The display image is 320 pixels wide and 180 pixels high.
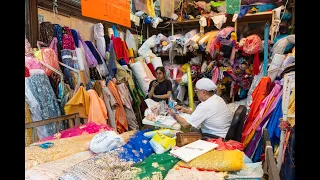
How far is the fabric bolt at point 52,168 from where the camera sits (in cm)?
162

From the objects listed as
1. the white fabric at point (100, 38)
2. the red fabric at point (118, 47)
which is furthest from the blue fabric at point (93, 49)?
the red fabric at point (118, 47)

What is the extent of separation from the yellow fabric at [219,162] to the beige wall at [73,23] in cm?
310

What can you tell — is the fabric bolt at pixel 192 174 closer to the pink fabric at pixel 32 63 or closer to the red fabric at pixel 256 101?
the red fabric at pixel 256 101

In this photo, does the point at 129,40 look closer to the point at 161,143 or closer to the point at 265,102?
the point at 265,102

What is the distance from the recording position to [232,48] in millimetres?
5195

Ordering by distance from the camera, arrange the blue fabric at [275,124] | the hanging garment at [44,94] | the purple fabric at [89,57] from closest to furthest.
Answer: the blue fabric at [275,124] → the hanging garment at [44,94] → the purple fabric at [89,57]

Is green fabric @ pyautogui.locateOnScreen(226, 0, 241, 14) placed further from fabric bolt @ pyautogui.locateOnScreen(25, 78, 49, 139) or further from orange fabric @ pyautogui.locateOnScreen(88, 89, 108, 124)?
fabric bolt @ pyautogui.locateOnScreen(25, 78, 49, 139)

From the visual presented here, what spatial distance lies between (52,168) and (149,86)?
124 inches

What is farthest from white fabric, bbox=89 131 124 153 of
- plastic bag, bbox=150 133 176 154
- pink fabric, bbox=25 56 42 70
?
pink fabric, bbox=25 56 42 70

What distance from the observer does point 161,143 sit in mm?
2174

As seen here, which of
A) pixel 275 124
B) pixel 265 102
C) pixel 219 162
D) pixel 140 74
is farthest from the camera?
pixel 140 74

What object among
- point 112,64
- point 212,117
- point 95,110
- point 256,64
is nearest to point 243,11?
point 256,64

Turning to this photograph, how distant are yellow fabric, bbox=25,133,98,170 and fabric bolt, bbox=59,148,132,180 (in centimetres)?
29

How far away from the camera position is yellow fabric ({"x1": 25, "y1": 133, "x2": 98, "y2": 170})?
6.11 feet
